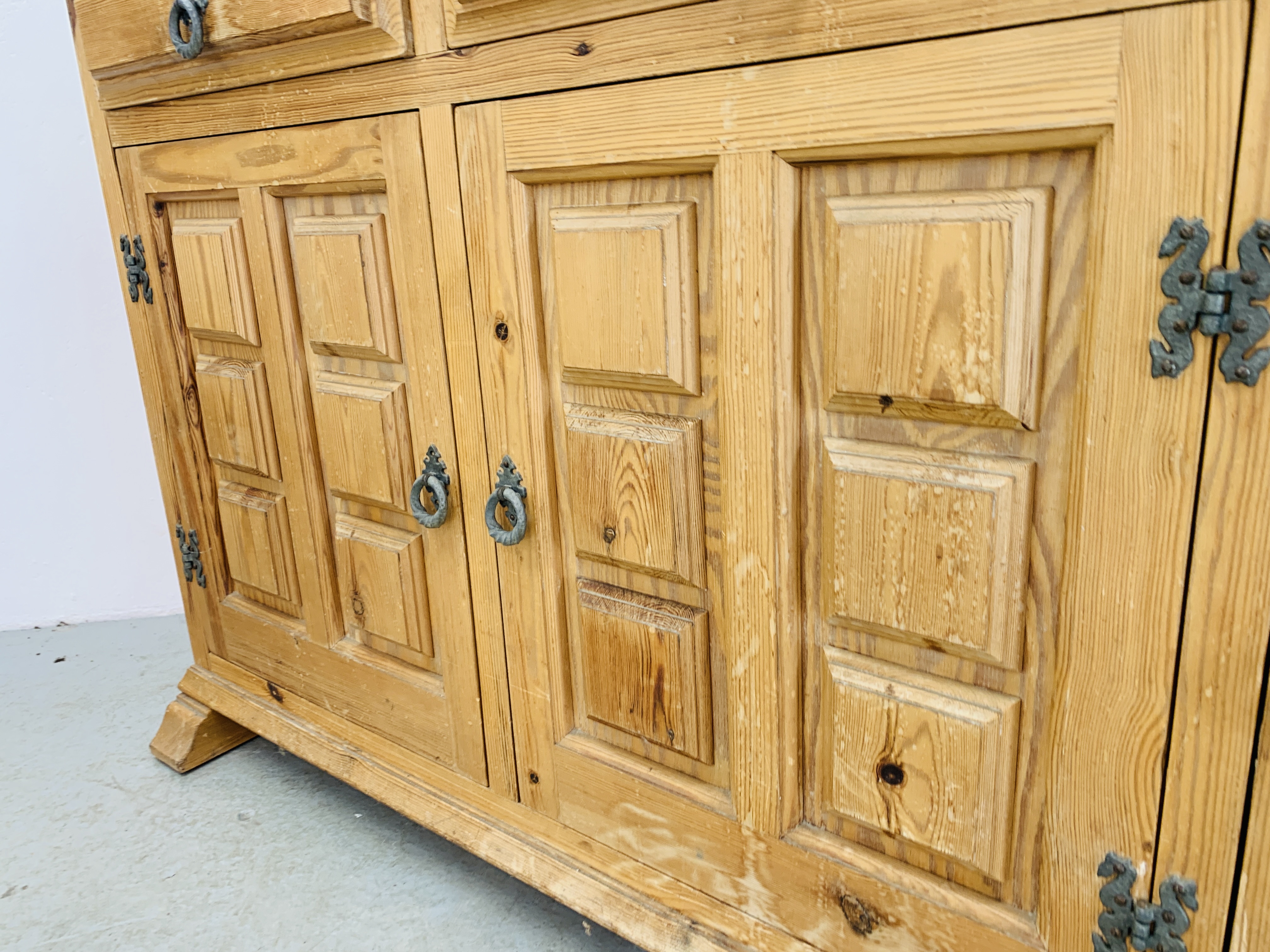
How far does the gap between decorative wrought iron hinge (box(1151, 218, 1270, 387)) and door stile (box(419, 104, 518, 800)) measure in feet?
2.02

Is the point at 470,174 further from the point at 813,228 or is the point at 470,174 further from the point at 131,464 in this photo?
the point at 131,464

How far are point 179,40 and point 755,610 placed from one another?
0.94 metres

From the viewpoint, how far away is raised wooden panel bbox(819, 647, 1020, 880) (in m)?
0.74

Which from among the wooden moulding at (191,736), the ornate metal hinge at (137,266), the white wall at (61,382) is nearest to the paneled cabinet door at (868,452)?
the ornate metal hinge at (137,266)

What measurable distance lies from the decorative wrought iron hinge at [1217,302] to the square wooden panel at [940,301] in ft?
0.28

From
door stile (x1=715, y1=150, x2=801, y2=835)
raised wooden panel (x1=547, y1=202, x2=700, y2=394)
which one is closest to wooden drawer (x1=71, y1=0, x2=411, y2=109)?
raised wooden panel (x1=547, y1=202, x2=700, y2=394)

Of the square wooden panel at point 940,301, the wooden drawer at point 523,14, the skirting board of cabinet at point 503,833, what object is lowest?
the skirting board of cabinet at point 503,833

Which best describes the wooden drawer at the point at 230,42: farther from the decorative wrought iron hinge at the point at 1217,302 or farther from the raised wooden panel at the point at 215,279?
the decorative wrought iron hinge at the point at 1217,302

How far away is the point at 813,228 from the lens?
28.9 inches

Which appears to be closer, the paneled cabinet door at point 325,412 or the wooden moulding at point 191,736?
the paneled cabinet door at point 325,412

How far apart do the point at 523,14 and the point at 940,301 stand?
456mm

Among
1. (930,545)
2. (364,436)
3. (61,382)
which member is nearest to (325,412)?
(364,436)

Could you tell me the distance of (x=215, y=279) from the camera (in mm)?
1247

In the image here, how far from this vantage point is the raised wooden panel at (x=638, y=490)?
860 mm
